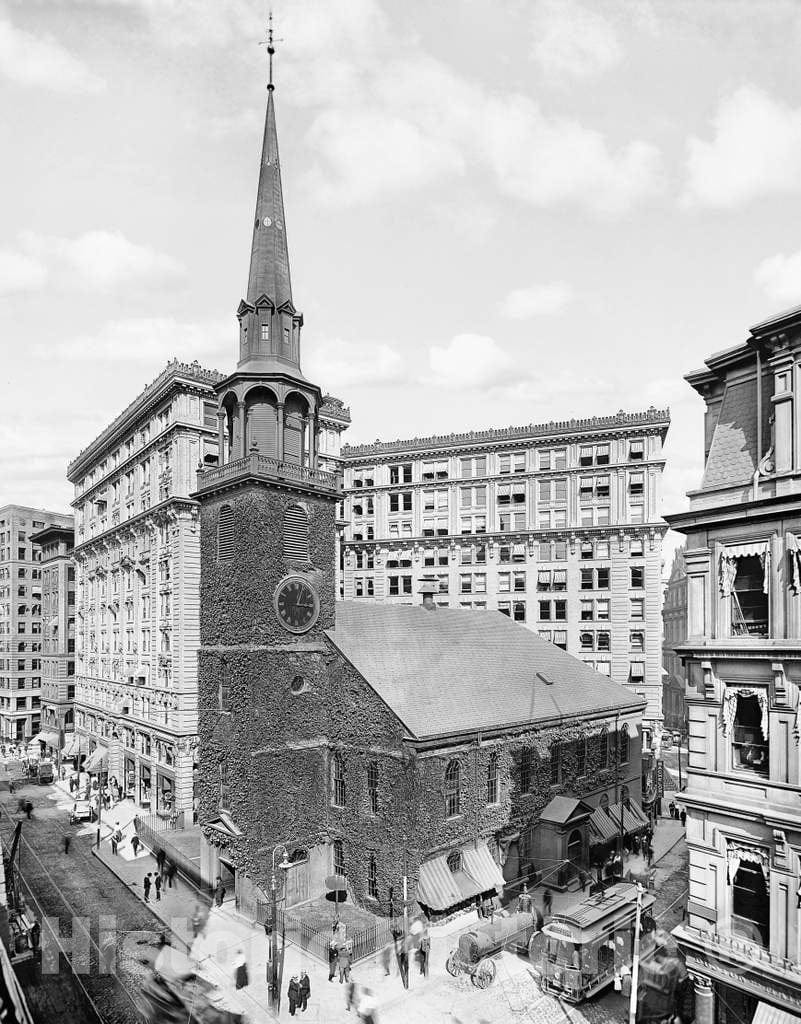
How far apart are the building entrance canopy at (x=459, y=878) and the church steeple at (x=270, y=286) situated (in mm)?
24264

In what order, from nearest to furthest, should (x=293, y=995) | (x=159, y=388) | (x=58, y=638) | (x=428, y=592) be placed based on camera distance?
(x=293, y=995) → (x=428, y=592) → (x=159, y=388) → (x=58, y=638)

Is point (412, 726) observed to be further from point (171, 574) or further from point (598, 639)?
point (598, 639)

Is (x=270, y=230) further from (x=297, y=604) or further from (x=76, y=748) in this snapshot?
(x=76, y=748)

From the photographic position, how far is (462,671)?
38625 millimetres

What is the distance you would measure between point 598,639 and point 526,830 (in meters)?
29.0

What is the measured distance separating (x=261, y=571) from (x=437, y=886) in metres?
15.9

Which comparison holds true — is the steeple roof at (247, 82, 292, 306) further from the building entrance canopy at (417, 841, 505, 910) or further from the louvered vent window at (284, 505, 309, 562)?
the building entrance canopy at (417, 841, 505, 910)

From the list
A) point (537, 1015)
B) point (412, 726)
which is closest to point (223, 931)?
point (412, 726)

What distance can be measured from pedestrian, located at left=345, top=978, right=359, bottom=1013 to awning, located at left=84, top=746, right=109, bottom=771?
40226mm

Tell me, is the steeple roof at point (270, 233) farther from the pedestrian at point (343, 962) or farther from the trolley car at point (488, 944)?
the trolley car at point (488, 944)

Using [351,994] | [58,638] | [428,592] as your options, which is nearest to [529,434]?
[428,592]

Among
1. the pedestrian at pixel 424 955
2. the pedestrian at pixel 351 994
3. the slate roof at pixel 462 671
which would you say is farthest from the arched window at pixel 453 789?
the pedestrian at pixel 351 994

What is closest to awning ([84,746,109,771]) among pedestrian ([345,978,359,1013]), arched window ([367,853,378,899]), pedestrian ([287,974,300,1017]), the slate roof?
the slate roof

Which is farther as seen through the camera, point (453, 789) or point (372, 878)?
point (453, 789)
